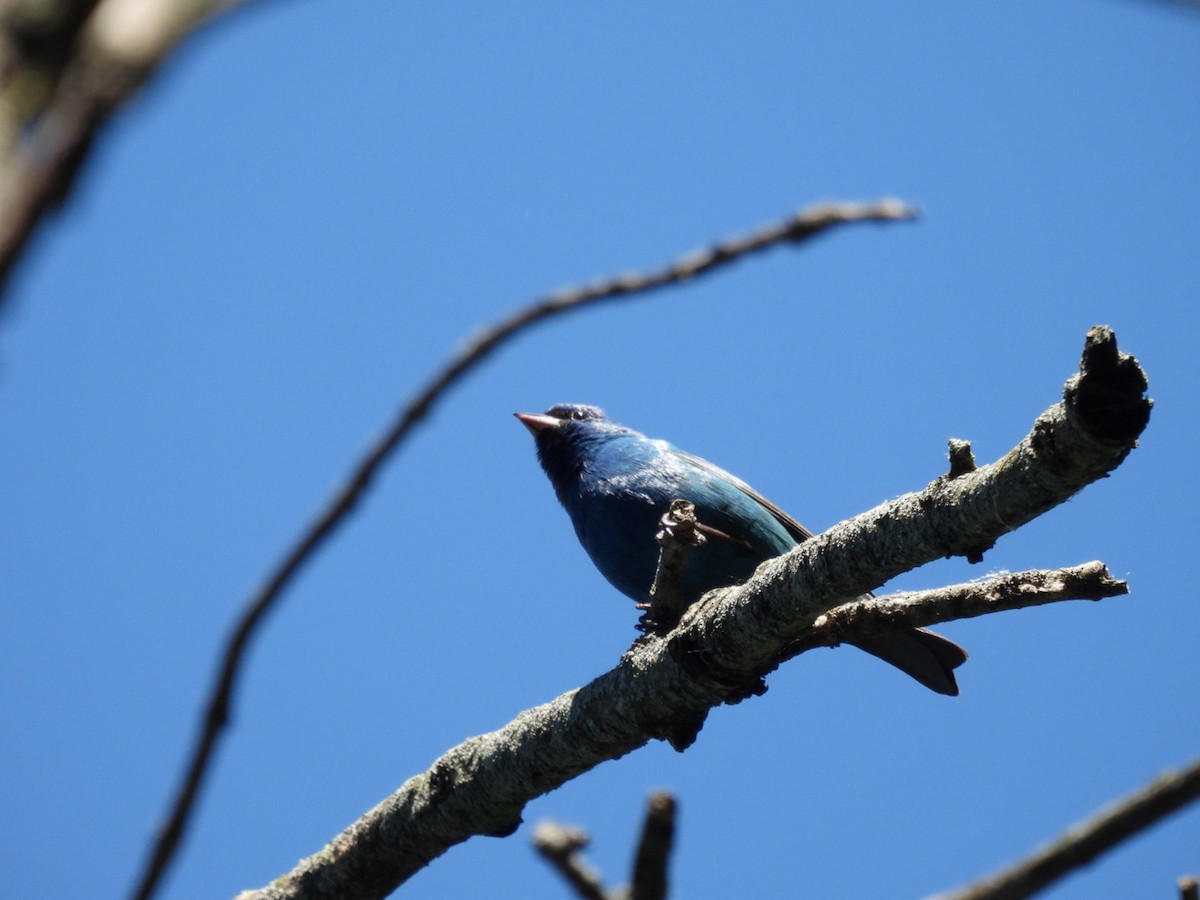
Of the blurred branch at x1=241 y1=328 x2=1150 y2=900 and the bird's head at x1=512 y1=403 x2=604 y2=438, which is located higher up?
the bird's head at x1=512 y1=403 x2=604 y2=438

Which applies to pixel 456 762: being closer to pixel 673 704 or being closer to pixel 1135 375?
pixel 673 704

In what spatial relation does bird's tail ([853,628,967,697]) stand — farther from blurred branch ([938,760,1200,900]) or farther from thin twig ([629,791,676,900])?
blurred branch ([938,760,1200,900])

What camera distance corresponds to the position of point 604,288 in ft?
4.91

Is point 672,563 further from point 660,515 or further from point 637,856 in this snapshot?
point 637,856

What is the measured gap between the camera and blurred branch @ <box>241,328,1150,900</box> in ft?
11.0

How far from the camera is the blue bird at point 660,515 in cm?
598

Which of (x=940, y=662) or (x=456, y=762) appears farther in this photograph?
(x=940, y=662)

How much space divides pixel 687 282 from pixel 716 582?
Result: 5.03 metres

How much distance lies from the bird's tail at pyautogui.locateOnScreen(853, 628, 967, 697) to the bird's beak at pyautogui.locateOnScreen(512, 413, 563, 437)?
2.71 metres

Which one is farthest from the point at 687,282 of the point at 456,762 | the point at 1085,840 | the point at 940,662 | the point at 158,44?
the point at 940,662

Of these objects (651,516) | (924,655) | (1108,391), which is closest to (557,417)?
(651,516)

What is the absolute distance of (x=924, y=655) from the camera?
5.89 metres

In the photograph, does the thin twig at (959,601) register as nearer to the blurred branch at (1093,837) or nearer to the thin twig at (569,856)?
the thin twig at (569,856)

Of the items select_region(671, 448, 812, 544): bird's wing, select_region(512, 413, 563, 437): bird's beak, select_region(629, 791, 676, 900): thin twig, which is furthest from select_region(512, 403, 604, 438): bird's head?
select_region(629, 791, 676, 900): thin twig
